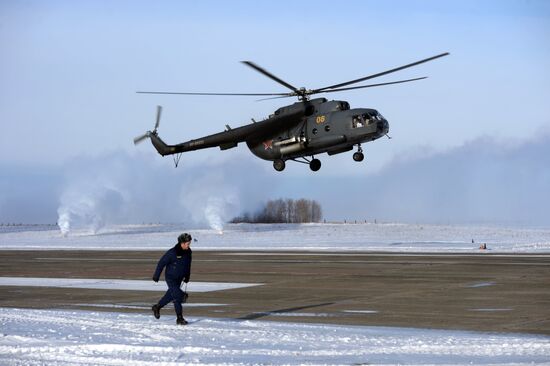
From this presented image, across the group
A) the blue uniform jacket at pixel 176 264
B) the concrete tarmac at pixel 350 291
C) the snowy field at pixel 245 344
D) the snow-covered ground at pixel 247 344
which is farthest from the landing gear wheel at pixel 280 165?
the blue uniform jacket at pixel 176 264

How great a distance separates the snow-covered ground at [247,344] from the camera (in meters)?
12.8

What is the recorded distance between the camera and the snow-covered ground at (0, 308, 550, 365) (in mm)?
12812

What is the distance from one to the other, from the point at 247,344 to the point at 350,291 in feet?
31.5

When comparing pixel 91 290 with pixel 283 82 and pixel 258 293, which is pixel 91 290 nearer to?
pixel 258 293

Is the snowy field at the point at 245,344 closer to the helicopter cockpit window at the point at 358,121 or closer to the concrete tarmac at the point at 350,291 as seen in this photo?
the concrete tarmac at the point at 350,291

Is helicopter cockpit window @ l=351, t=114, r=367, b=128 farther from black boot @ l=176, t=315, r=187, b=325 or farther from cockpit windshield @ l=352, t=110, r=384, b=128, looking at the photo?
black boot @ l=176, t=315, r=187, b=325

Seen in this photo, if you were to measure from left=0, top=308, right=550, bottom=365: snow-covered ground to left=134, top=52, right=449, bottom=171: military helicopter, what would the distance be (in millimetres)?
25348

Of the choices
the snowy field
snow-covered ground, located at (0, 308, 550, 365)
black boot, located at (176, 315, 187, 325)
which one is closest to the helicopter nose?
the snowy field

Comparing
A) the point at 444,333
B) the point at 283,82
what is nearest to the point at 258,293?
the point at 444,333

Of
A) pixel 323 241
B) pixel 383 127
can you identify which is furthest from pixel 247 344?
pixel 323 241

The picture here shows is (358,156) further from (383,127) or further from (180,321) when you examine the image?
(180,321)

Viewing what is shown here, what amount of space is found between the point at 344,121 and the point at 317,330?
28.3m

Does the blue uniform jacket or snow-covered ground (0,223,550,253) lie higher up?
the blue uniform jacket

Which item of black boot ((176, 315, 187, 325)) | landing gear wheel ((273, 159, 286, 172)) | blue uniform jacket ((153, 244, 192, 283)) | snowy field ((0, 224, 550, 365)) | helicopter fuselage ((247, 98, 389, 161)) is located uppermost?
helicopter fuselage ((247, 98, 389, 161))
